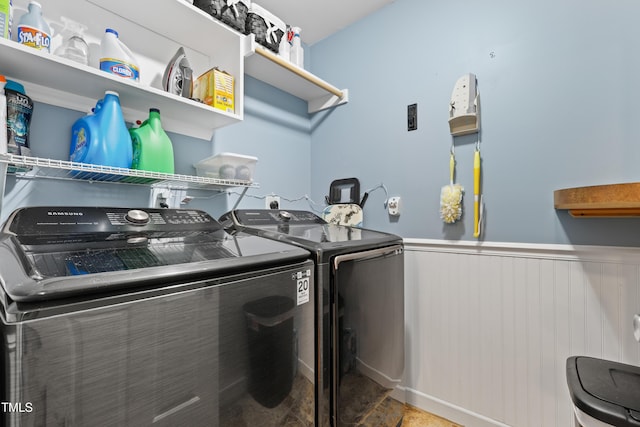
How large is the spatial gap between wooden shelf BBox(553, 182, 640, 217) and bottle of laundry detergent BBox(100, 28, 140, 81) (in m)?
1.79

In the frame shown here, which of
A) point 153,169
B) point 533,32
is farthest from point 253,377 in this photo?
point 533,32

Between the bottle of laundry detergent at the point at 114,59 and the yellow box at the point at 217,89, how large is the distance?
1.14 ft

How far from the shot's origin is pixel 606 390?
1.00 metres

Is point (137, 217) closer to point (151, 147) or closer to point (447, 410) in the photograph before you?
point (151, 147)

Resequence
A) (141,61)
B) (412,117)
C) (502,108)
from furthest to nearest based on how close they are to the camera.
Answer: (412,117) → (502,108) → (141,61)

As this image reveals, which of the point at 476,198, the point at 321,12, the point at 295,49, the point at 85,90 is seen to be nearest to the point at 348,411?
the point at 476,198

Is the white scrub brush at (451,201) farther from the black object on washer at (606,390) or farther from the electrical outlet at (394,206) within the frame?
the black object on washer at (606,390)

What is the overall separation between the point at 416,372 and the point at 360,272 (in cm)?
104

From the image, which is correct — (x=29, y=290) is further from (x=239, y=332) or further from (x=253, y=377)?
(x=253, y=377)

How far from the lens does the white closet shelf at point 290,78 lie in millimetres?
1744

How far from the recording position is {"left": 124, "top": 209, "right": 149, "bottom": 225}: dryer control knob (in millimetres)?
1096

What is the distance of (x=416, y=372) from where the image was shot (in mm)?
1848

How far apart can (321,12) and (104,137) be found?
1698 millimetres

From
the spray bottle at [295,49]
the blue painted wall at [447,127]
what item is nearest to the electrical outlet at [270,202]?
the blue painted wall at [447,127]
